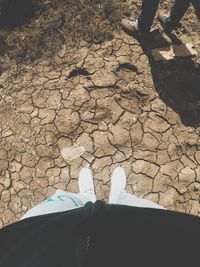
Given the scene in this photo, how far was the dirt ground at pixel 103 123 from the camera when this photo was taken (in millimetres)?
2713

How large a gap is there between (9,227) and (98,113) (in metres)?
1.30

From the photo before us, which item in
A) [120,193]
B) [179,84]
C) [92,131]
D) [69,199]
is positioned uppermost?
[179,84]

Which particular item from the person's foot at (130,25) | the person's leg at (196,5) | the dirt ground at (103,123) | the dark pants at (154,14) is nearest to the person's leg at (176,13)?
the dark pants at (154,14)

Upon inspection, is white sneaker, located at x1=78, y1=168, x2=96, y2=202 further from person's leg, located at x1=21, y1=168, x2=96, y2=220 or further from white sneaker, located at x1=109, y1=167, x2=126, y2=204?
white sneaker, located at x1=109, y1=167, x2=126, y2=204

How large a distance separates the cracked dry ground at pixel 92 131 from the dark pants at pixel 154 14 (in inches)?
7.2

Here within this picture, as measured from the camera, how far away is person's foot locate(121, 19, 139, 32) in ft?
10.2

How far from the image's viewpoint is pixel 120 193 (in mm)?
2545

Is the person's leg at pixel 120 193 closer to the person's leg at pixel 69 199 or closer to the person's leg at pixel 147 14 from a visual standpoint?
the person's leg at pixel 69 199

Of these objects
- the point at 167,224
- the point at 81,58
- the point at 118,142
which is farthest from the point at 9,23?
the point at 167,224

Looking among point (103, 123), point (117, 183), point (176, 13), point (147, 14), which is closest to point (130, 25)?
point (147, 14)

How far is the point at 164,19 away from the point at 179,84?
1.82ft

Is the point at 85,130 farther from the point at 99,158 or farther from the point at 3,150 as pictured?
the point at 3,150

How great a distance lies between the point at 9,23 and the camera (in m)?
3.22

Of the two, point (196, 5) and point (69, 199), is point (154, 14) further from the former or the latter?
point (69, 199)
